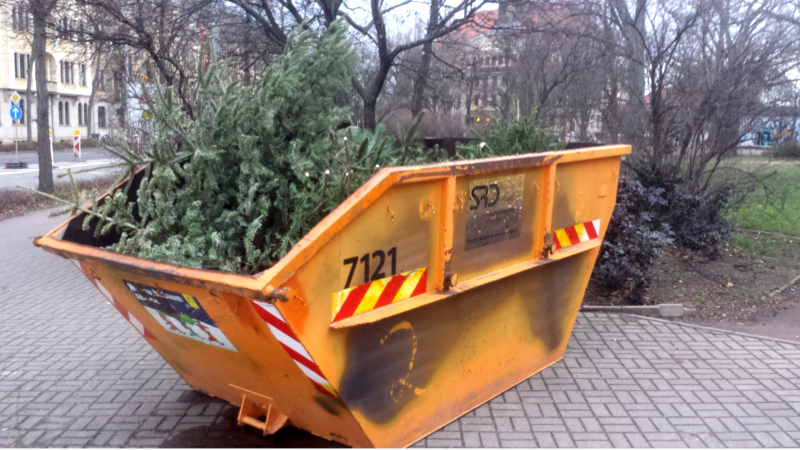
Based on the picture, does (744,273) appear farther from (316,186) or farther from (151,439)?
(151,439)

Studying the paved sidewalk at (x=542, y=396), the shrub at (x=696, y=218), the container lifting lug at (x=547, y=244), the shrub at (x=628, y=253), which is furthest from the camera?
the shrub at (x=696, y=218)

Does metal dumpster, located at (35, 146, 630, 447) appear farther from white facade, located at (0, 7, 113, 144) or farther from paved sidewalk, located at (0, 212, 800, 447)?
white facade, located at (0, 7, 113, 144)

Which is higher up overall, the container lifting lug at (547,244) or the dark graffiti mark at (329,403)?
the container lifting lug at (547,244)

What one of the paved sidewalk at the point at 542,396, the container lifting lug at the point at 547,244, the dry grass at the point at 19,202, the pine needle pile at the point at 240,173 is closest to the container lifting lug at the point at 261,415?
the paved sidewalk at the point at 542,396

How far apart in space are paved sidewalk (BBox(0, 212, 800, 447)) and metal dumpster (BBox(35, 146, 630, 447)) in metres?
0.24

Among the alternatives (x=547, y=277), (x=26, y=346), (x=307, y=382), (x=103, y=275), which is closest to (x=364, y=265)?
(x=307, y=382)

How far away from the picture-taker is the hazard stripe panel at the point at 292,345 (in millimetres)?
2400

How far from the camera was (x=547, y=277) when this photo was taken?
4055 millimetres

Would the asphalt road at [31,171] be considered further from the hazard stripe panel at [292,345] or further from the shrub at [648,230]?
the hazard stripe panel at [292,345]

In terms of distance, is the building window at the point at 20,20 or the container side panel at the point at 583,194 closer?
the container side panel at the point at 583,194

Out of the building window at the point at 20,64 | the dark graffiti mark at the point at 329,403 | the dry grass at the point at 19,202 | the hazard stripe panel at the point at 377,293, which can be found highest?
the building window at the point at 20,64

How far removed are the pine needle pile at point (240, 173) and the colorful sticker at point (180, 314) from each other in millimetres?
174

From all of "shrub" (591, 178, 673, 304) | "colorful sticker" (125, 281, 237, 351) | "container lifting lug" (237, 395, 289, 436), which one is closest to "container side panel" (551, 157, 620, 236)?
"shrub" (591, 178, 673, 304)

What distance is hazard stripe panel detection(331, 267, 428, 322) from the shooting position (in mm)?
2672
